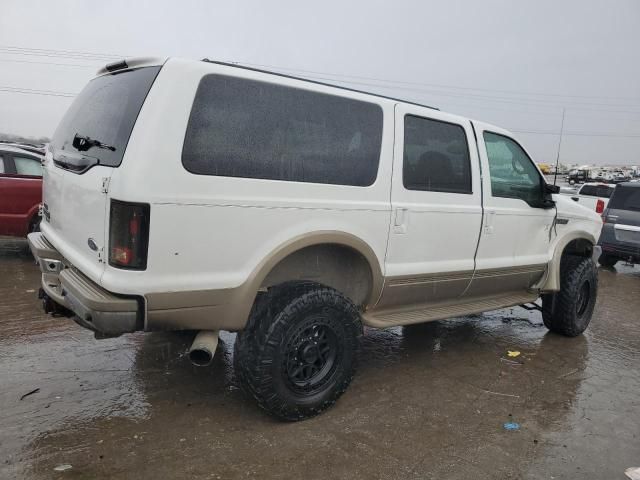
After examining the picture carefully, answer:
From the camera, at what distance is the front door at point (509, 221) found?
4.21 m

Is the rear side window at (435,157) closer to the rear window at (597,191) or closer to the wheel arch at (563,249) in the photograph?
the wheel arch at (563,249)

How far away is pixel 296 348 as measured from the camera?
3066 mm

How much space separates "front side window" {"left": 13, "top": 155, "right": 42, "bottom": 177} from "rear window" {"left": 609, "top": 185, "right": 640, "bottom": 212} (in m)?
9.83

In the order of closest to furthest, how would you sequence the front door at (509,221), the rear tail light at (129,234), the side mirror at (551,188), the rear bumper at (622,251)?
the rear tail light at (129,234) → the front door at (509,221) → the side mirror at (551,188) → the rear bumper at (622,251)

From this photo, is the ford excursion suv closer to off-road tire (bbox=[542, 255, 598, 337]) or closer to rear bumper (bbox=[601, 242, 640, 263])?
off-road tire (bbox=[542, 255, 598, 337])

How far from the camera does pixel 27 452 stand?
2.68m

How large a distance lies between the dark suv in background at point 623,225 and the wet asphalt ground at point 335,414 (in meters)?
4.78

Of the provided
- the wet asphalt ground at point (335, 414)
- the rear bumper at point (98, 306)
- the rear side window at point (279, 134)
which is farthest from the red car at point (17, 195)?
the rear side window at point (279, 134)

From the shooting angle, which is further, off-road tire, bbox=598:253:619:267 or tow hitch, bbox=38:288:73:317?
off-road tire, bbox=598:253:619:267

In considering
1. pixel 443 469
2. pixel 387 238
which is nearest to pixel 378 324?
pixel 387 238

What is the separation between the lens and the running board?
11.8 ft

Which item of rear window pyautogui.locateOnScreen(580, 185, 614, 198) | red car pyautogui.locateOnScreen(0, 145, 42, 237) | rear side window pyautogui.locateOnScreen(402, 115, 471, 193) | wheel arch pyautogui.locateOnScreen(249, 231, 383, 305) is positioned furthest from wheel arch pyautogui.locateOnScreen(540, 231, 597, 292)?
rear window pyautogui.locateOnScreen(580, 185, 614, 198)

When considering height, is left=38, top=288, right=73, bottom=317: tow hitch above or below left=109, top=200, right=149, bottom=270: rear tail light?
below

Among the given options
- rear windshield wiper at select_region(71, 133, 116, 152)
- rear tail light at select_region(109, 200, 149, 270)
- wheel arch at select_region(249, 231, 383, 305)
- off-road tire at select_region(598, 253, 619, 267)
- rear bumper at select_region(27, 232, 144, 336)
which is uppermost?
rear windshield wiper at select_region(71, 133, 116, 152)
